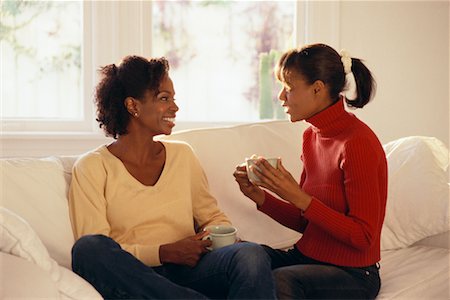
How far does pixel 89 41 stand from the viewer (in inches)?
133

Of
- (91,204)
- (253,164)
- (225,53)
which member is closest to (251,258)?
(253,164)

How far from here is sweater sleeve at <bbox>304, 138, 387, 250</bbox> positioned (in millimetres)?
1903

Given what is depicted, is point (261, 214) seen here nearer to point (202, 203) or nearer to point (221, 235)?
point (202, 203)

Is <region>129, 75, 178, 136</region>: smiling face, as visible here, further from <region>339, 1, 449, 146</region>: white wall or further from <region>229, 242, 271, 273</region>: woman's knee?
<region>339, 1, 449, 146</region>: white wall

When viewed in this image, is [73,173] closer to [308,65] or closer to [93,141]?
[308,65]

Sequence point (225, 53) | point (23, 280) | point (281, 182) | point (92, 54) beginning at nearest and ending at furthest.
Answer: point (23, 280) → point (281, 182) → point (92, 54) → point (225, 53)

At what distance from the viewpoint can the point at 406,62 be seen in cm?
367

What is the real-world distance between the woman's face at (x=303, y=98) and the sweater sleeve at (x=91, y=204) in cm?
55

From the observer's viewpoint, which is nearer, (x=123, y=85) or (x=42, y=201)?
(x=42, y=201)

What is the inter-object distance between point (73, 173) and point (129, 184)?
0.52 feet

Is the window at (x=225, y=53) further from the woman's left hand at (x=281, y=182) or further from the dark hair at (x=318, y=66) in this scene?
the woman's left hand at (x=281, y=182)

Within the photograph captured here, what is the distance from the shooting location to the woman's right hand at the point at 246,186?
2.06 metres

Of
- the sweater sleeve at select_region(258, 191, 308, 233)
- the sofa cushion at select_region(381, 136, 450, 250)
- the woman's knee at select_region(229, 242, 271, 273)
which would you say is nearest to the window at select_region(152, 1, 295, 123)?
the sofa cushion at select_region(381, 136, 450, 250)

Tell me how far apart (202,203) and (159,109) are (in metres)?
0.30
